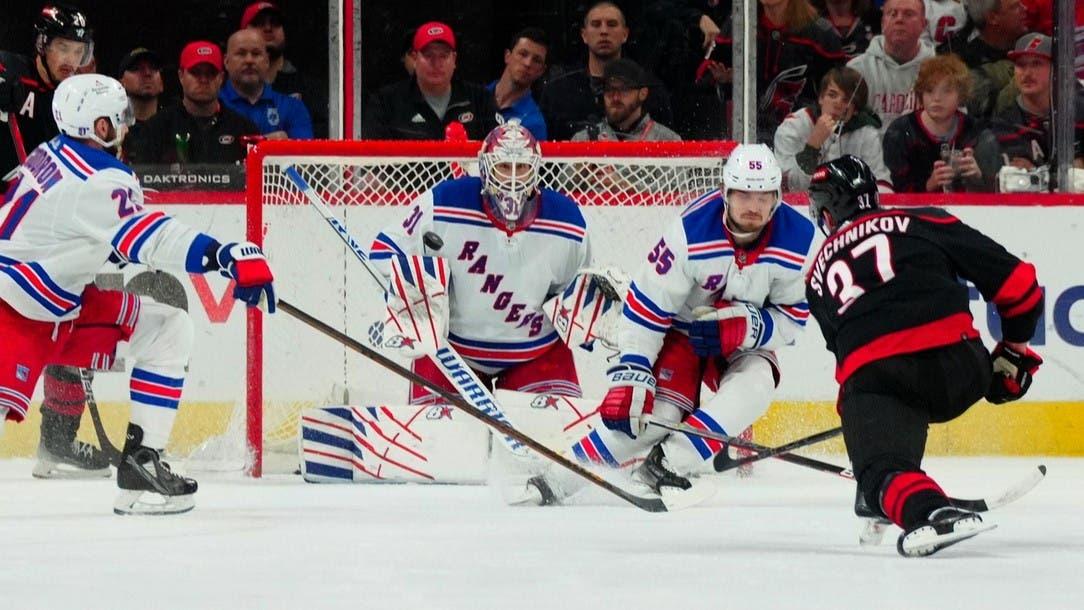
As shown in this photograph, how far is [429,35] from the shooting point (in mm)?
5984

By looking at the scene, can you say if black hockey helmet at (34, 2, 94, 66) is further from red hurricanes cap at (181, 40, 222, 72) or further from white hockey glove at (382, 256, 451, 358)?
white hockey glove at (382, 256, 451, 358)

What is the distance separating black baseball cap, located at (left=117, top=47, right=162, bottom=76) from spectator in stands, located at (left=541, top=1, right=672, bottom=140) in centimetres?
129

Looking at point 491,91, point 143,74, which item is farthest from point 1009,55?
point 143,74

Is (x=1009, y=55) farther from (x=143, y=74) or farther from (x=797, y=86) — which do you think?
(x=143, y=74)

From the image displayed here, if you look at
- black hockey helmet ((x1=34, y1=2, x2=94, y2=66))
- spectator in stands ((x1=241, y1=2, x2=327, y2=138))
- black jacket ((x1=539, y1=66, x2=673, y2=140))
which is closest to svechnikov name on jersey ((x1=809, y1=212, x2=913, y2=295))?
black jacket ((x1=539, y1=66, x2=673, y2=140))

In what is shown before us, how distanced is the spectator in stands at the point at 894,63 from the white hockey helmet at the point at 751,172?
1.59 m

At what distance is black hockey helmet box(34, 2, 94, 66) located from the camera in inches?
235

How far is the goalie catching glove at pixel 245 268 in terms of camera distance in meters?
4.21

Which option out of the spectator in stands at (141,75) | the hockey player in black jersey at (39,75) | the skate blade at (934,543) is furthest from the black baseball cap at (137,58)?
the skate blade at (934,543)

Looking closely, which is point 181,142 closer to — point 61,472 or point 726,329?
point 61,472

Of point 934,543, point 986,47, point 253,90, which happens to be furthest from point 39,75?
point 934,543

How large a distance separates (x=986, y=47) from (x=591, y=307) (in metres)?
1.87

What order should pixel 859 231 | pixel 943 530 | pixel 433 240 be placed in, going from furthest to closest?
pixel 433 240 < pixel 859 231 < pixel 943 530

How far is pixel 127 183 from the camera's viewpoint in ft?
14.3
